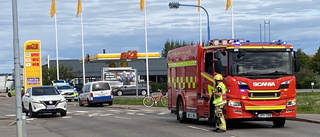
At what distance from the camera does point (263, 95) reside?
61.7ft

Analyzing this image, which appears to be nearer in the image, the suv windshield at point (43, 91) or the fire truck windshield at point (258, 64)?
the fire truck windshield at point (258, 64)

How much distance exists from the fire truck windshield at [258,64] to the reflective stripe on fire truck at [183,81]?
2574 millimetres

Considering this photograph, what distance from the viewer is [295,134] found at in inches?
675

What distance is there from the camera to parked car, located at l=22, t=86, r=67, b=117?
29.9 metres

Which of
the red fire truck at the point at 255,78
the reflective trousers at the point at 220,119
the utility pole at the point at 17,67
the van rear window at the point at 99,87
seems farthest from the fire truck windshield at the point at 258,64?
the van rear window at the point at 99,87

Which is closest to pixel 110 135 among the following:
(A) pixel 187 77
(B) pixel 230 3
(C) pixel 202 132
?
Result: (C) pixel 202 132

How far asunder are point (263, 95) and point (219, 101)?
1455 mm

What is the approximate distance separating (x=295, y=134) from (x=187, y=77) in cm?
596

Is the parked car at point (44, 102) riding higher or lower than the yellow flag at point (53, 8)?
lower

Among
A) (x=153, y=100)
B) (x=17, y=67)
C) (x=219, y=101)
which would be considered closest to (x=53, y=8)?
(x=153, y=100)

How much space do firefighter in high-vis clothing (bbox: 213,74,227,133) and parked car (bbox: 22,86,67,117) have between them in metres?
13.4

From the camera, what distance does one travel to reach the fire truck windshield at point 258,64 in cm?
1886

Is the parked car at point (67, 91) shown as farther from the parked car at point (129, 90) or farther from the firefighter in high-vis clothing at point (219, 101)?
the firefighter in high-vis clothing at point (219, 101)

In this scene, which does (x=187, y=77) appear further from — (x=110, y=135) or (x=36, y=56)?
(x=36, y=56)
